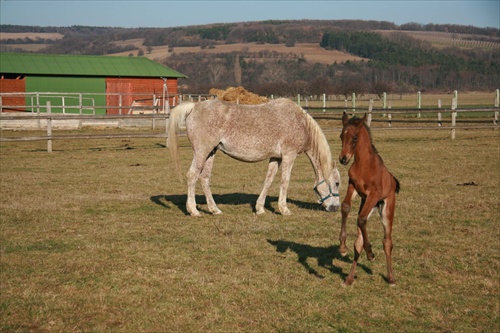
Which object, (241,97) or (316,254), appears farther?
(241,97)

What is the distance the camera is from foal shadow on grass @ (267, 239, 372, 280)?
714cm

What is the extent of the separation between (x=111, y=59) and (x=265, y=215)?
127ft

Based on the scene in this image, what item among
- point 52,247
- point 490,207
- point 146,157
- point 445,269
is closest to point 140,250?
point 52,247

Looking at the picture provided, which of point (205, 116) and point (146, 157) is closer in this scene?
point (205, 116)

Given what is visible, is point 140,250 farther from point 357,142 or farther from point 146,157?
point 146,157

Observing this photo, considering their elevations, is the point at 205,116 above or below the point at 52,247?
above

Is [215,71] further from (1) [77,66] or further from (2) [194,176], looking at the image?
(2) [194,176]

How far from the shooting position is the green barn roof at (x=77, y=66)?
42.2 metres

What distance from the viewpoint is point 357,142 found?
6219 millimetres

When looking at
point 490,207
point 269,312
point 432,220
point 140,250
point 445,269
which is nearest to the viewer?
point 269,312

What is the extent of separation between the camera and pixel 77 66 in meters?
44.0

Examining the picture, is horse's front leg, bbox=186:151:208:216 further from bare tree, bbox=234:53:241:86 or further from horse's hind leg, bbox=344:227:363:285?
bare tree, bbox=234:53:241:86

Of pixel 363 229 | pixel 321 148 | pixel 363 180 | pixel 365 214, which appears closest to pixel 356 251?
pixel 363 229

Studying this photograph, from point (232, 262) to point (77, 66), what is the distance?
39.7 meters
